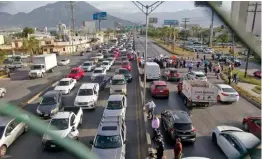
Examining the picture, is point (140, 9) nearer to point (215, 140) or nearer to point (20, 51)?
point (215, 140)

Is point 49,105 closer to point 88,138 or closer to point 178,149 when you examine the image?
point 88,138

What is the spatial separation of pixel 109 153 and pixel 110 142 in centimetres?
66

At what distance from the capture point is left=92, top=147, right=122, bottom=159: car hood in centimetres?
1074

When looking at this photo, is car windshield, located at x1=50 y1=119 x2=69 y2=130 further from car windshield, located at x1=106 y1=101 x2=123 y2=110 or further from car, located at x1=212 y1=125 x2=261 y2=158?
car, located at x1=212 y1=125 x2=261 y2=158

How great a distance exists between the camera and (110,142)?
1150 centimetres

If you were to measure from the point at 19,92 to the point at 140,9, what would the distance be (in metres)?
14.5

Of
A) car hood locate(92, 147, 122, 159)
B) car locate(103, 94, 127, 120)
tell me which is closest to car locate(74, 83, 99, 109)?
car locate(103, 94, 127, 120)

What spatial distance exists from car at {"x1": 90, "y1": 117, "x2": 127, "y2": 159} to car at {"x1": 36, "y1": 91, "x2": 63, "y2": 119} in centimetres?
569

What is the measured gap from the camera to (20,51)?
214 feet

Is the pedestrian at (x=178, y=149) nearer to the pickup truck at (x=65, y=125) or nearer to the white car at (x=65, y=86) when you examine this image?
the pickup truck at (x=65, y=125)

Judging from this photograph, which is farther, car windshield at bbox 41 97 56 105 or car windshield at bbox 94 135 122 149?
car windshield at bbox 41 97 56 105

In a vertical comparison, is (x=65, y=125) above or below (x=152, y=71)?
below

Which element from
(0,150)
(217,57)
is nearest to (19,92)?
(0,150)

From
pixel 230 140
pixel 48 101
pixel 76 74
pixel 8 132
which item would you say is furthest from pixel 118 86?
pixel 230 140
